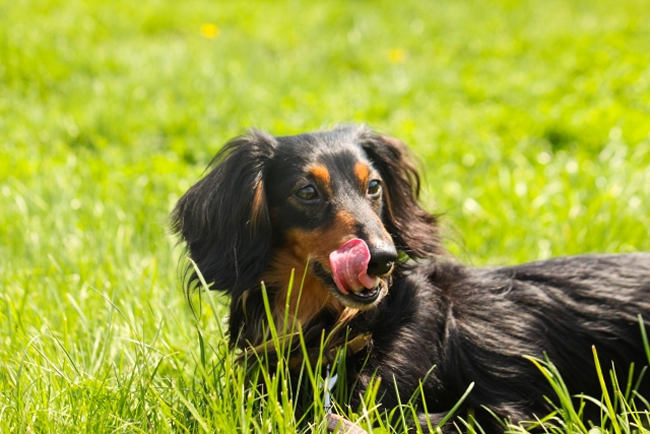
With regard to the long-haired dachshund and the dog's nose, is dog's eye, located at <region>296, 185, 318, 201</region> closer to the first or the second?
the long-haired dachshund

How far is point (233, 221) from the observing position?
2535mm

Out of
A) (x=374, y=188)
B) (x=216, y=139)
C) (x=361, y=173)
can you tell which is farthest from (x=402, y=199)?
(x=216, y=139)

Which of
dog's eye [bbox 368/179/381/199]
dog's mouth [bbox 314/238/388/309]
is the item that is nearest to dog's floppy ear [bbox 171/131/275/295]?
dog's mouth [bbox 314/238/388/309]

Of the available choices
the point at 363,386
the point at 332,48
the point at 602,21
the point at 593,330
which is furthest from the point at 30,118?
the point at 602,21

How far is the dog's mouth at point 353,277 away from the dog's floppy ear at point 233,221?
27 centimetres

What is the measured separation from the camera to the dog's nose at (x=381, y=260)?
7.16 ft

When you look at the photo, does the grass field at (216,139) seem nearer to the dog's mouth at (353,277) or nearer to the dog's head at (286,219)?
the dog's head at (286,219)

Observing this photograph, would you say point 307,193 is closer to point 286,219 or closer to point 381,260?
point 286,219

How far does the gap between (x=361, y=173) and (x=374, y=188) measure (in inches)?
4.4

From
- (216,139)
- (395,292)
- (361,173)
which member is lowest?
(395,292)

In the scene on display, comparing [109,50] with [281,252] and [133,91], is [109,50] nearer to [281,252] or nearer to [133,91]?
[133,91]

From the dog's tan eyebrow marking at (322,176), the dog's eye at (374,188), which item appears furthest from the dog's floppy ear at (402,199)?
the dog's tan eyebrow marking at (322,176)

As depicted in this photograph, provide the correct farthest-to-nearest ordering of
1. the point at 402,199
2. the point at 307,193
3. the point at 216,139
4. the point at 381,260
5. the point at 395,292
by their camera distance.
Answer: the point at 216,139, the point at 402,199, the point at 395,292, the point at 307,193, the point at 381,260

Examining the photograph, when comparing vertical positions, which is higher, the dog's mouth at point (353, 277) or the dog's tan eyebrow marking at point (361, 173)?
the dog's tan eyebrow marking at point (361, 173)
